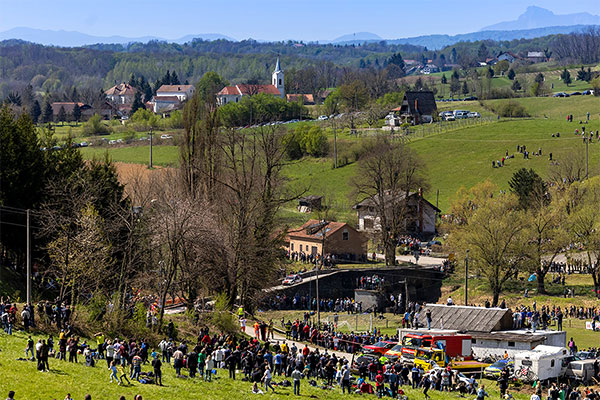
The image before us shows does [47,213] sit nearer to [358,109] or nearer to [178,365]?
[178,365]

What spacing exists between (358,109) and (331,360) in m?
135

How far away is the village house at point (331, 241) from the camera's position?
235 feet

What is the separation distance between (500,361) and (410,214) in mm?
39147

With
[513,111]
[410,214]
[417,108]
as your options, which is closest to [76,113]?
[417,108]

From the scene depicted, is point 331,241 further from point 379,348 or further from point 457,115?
point 457,115

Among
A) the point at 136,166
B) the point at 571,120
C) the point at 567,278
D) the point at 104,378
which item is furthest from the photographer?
the point at 571,120

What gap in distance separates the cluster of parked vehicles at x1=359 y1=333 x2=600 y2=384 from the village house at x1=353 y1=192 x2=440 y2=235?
36.1 metres

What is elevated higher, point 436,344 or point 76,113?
point 76,113

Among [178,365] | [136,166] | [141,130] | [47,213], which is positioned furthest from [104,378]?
[141,130]

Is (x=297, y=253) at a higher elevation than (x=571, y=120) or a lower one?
lower

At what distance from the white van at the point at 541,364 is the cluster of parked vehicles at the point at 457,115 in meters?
99.6

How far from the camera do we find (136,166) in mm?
108562

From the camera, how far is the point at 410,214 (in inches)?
3068

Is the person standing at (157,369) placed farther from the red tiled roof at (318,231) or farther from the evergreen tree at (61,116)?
the evergreen tree at (61,116)
